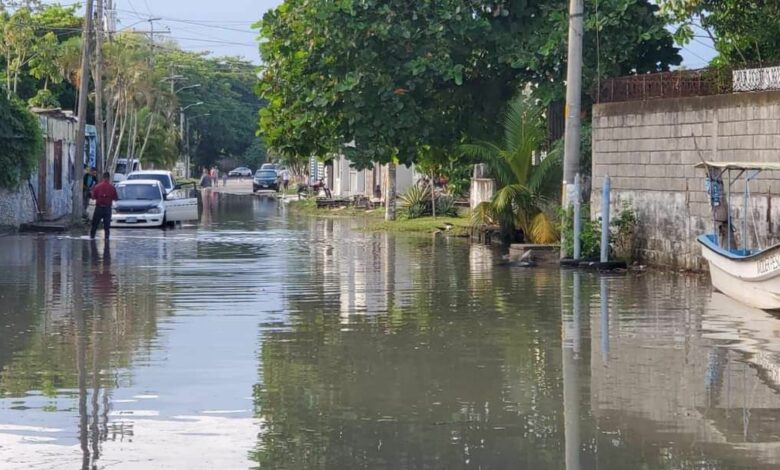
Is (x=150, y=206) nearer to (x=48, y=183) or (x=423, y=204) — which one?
(x=48, y=183)

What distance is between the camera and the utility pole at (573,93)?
1009 inches

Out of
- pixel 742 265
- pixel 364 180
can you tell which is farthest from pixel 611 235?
pixel 364 180

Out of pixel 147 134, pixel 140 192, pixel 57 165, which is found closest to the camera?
pixel 140 192

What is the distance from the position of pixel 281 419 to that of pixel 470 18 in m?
23.7

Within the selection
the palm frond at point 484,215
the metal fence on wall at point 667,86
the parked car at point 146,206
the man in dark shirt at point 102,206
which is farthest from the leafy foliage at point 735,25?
the parked car at point 146,206

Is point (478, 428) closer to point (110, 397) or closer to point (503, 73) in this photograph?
point (110, 397)

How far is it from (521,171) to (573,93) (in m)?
6.50

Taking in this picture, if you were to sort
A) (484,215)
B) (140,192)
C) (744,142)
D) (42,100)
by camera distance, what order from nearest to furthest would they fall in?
(744,142)
(484,215)
(140,192)
(42,100)

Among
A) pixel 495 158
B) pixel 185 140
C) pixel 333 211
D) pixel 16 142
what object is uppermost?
pixel 185 140

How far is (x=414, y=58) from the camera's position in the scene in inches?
1303

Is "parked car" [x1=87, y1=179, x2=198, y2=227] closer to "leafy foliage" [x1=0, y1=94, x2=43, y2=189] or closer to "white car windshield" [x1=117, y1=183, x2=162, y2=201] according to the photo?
"white car windshield" [x1=117, y1=183, x2=162, y2=201]

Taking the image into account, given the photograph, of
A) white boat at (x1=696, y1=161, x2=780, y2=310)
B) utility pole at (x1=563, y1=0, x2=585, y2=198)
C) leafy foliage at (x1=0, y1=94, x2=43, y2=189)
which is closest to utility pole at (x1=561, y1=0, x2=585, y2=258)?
utility pole at (x1=563, y1=0, x2=585, y2=198)

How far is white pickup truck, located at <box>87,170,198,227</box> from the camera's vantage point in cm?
4066

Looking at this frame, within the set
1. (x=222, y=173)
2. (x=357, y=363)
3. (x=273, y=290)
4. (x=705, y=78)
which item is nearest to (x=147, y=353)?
(x=357, y=363)
